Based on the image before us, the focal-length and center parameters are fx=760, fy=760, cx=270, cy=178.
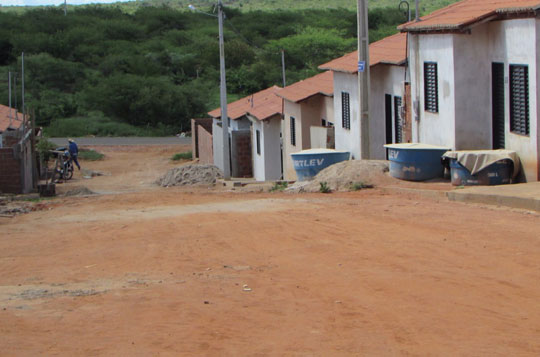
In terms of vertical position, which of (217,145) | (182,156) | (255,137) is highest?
(255,137)

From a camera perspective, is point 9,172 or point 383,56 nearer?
point 383,56

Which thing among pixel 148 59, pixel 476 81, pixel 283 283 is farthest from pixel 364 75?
pixel 148 59

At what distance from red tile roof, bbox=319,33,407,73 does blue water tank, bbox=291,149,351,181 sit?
2.53 metres

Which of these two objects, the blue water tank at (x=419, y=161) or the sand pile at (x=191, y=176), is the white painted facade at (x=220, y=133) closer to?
the sand pile at (x=191, y=176)

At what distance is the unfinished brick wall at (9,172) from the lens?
21.8 meters

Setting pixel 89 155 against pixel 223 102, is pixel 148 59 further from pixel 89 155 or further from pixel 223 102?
pixel 223 102

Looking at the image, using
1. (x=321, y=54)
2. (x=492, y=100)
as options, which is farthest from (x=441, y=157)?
(x=321, y=54)

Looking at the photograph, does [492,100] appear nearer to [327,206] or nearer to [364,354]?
[327,206]

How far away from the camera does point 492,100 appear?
16.5 m

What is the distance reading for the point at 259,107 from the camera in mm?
31375

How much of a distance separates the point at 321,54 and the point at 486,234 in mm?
58641

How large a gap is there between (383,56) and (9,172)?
1125 centimetres

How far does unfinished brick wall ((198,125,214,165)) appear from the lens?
1436 inches

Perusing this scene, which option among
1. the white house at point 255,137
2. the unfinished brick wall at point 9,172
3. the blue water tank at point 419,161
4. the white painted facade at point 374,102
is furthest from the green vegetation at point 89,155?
the blue water tank at point 419,161
